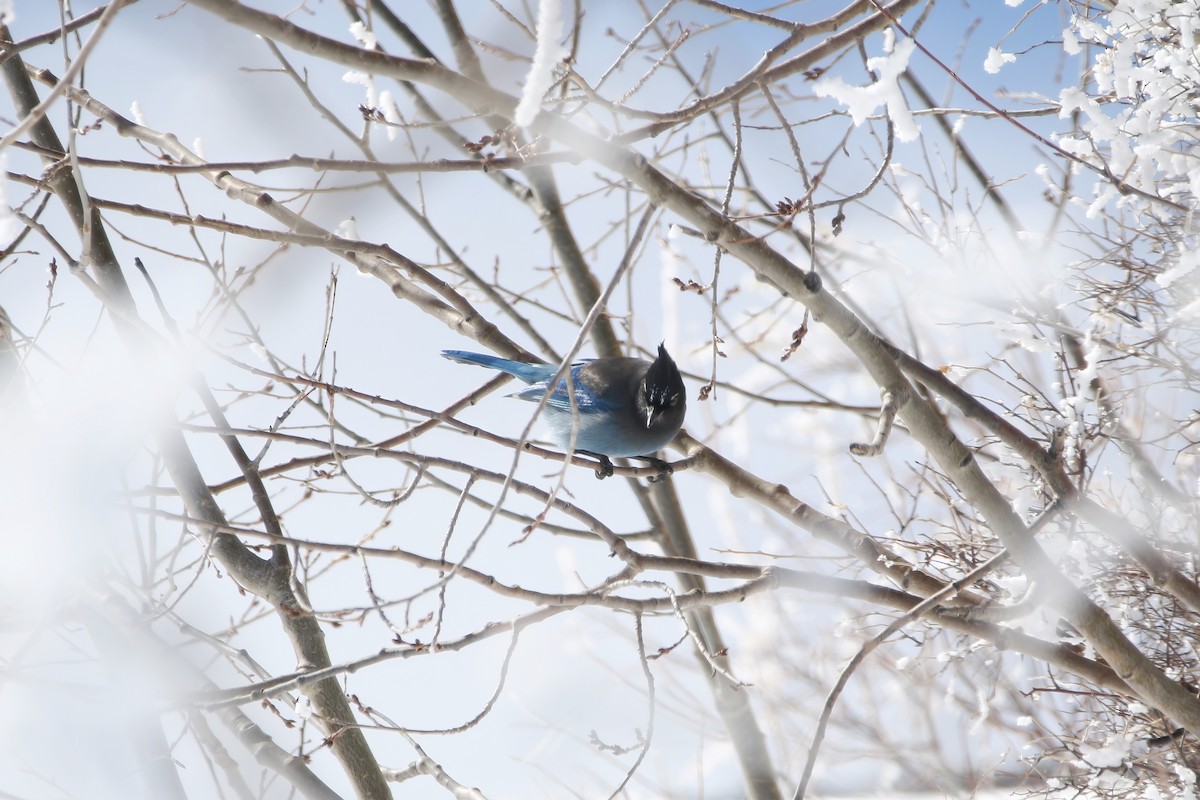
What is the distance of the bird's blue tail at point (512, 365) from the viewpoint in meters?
3.29

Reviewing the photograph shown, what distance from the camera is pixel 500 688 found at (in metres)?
2.03

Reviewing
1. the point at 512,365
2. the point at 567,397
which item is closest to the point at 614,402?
the point at 567,397

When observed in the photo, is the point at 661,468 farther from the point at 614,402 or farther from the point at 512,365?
the point at 512,365

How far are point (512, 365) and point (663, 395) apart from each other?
1.87 ft

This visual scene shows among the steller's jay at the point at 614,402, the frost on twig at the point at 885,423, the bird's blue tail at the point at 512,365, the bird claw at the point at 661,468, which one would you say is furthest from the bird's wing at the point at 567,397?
the frost on twig at the point at 885,423

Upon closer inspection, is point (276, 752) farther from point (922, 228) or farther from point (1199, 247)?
point (1199, 247)

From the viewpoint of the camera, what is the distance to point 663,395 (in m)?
3.39

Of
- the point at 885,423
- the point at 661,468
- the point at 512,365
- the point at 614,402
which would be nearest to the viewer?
the point at 885,423

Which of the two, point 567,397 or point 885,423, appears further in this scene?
point 567,397

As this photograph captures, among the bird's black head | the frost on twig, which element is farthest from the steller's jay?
the frost on twig

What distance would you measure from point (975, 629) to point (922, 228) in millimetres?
1476

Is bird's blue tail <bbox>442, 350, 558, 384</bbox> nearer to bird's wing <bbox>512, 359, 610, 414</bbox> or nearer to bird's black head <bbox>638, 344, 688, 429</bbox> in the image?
bird's wing <bbox>512, 359, 610, 414</bbox>

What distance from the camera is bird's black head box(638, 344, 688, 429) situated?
3.37m

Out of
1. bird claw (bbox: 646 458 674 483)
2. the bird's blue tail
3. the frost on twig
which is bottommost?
the frost on twig
